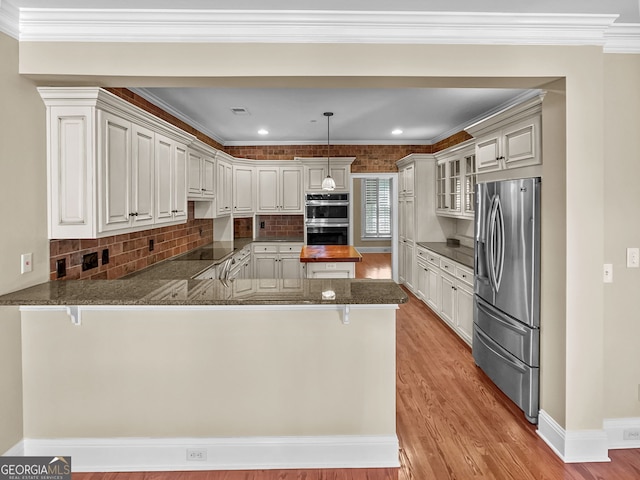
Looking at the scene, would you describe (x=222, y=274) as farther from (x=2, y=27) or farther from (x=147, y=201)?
(x=2, y=27)

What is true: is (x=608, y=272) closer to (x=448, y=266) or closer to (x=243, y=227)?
(x=448, y=266)

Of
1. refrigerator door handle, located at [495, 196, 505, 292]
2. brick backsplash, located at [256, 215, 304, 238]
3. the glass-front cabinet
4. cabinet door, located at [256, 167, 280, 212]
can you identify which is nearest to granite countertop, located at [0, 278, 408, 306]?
refrigerator door handle, located at [495, 196, 505, 292]

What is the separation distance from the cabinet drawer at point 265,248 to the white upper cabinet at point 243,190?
576 millimetres

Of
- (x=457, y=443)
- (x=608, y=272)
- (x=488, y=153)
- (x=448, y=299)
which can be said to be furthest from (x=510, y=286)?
(x=448, y=299)

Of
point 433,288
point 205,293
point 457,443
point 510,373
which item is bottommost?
point 457,443

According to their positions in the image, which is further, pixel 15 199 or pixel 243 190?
pixel 243 190

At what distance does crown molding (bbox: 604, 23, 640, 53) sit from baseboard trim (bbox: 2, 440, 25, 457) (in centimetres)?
424

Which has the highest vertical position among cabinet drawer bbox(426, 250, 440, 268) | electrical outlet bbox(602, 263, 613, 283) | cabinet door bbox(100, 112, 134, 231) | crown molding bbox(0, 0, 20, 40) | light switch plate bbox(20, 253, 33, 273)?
crown molding bbox(0, 0, 20, 40)

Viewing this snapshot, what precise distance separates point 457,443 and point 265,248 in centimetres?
422

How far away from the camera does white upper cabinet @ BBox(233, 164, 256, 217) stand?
616 centimetres

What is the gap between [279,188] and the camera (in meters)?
6.43

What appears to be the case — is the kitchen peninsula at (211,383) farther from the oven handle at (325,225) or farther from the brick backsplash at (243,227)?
the brick backsplash at (243,227)

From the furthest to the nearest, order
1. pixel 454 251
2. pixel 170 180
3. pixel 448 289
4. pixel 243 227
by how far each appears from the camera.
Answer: pixel 243 227
pixel 454 251
pixel 448 289
pixel 170 180

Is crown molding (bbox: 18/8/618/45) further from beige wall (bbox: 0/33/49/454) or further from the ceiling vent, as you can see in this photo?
the ceiling vent
